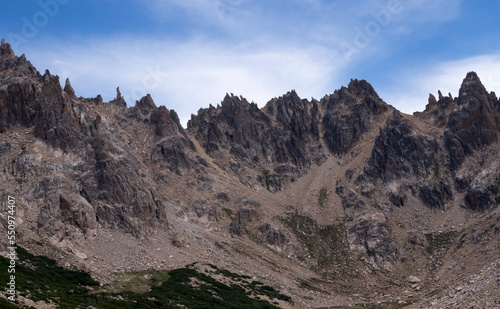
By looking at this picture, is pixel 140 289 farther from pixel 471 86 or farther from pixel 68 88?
pixel 471 86

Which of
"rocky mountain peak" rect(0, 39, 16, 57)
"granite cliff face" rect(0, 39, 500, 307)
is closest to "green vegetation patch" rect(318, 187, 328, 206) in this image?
"granite cliff face" rect(0, 39, 500, 307)

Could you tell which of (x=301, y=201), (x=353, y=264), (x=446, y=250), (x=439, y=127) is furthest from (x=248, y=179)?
(x=439, y=127)

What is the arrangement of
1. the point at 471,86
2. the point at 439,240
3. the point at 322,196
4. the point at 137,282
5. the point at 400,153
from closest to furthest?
the point at 137,282, the point at 439,240, the point at 322,196, the point at 400,153, the point at 471,86

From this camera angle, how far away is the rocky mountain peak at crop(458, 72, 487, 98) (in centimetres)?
18700

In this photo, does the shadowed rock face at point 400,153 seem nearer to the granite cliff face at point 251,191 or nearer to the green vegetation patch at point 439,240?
the granite cliff face at point 251,191

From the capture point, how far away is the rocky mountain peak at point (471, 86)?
614 feet

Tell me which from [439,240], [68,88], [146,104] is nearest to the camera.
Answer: [439,240]

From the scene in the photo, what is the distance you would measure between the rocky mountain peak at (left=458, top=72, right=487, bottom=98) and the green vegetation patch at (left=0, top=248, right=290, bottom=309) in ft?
465

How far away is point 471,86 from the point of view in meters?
189

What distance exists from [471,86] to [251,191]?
11419 cm

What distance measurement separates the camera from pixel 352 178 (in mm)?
177500

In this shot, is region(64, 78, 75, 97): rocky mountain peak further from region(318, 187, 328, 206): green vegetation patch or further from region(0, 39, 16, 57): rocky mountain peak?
region(318, 187, 328, 206): green vegetation patch

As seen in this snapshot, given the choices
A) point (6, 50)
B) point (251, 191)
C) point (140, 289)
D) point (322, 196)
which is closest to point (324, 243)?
point (322, 196)

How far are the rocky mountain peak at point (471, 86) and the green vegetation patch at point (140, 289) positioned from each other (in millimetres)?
141728
